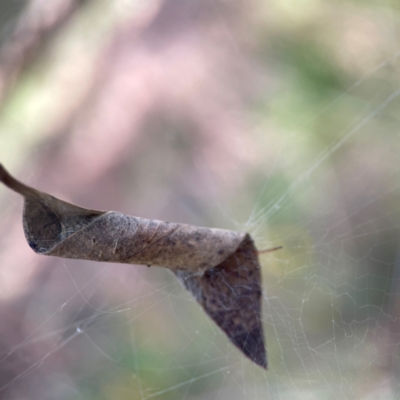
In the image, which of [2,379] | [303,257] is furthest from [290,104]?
[2,379]

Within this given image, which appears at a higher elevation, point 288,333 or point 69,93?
point 69,93

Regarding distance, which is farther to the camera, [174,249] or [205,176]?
[205,176]

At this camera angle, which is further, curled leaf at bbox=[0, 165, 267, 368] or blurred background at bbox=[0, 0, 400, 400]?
blurred background at bbox=[0, 0, 400, 400]

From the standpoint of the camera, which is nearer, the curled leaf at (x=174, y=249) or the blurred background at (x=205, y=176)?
the curled leaf at (x=174, y=249)

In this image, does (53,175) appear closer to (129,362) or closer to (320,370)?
(129,362)
